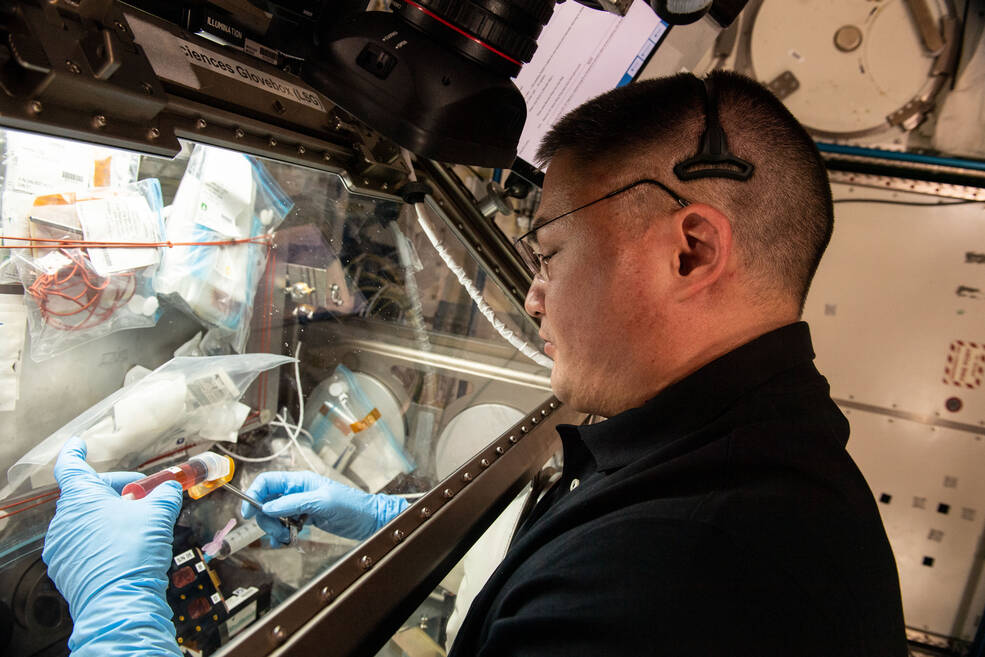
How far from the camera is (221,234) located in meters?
1.41

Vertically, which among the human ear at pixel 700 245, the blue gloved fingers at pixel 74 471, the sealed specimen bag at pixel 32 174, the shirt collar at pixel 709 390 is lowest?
the blue gloved fingers at pixel 74 471

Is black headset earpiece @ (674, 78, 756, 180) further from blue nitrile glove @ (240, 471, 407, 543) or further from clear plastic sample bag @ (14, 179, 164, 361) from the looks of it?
clear plastic sample bag @ (14, 179, 164, 361)

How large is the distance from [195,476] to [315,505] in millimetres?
293

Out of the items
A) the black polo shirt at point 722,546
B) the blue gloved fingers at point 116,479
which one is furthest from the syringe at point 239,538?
the black polo shirt at point 722,546

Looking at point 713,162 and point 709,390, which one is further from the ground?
point 713,162

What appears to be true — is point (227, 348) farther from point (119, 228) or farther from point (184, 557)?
point (184, 557)

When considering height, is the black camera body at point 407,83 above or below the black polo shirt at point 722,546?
above

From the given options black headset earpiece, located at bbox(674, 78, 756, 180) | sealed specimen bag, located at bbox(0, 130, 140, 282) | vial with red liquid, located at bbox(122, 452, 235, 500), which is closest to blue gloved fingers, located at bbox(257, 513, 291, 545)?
vial with red liquid, located at bbox(122, 452, 235, 500)

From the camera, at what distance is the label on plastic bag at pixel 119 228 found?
1.13 metres

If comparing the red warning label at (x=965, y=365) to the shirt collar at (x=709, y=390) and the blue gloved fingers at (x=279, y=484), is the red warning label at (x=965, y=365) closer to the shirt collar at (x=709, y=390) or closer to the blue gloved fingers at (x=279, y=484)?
the shirt collar at (x=709, y=390)

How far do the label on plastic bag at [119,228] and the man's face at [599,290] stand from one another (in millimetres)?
935

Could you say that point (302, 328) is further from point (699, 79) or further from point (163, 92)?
point (699, 79)

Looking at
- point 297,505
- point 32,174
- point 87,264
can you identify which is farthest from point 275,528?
point 32,174

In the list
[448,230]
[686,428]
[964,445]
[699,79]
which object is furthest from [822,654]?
[964,445]
